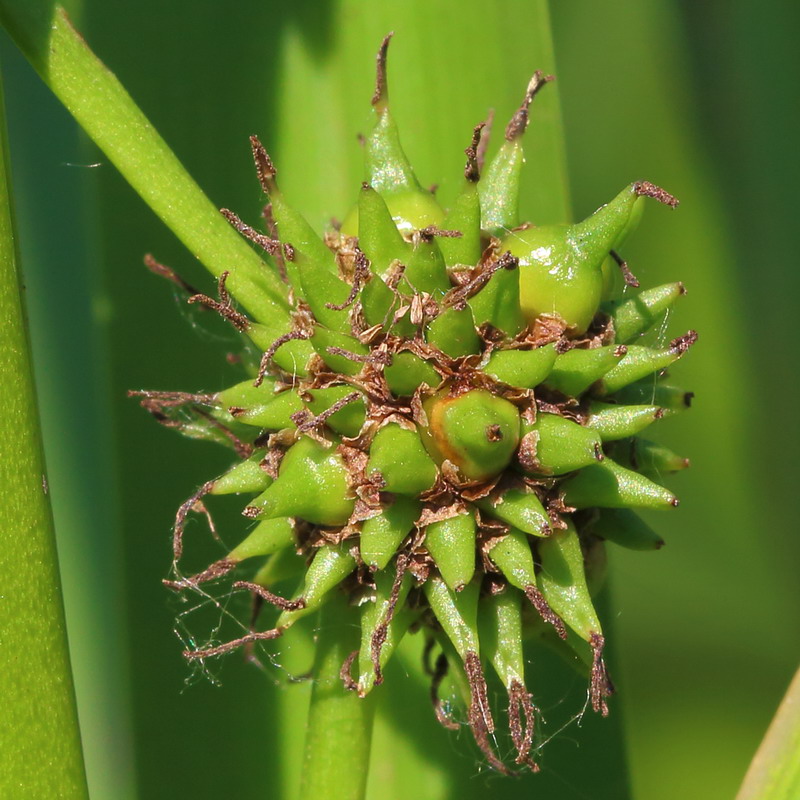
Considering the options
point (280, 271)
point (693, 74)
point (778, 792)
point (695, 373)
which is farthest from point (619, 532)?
point (693, 74)

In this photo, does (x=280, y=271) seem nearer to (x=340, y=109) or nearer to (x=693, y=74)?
(x=340, y=109)

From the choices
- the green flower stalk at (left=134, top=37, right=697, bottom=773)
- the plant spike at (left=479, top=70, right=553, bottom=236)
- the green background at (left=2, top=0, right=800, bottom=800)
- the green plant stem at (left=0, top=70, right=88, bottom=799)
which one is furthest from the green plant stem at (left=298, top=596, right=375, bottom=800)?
the plant spike at (left=479, top=70, right=553, bottom=236)

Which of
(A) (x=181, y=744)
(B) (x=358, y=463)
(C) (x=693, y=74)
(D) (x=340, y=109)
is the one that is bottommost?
(A) (x=181, y=744)

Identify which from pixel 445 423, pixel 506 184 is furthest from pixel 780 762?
pixel 506 184

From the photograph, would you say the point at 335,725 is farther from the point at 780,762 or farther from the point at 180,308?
the point at 180,308

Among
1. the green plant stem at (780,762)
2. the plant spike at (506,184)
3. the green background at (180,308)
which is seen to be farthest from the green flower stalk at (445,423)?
the green background at (180,308)

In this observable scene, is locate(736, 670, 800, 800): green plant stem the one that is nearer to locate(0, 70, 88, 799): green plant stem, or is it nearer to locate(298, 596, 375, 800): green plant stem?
locate(298, 596, 375, 800): green plant stem

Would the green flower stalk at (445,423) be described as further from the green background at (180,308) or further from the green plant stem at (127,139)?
the green background at (180,308)
